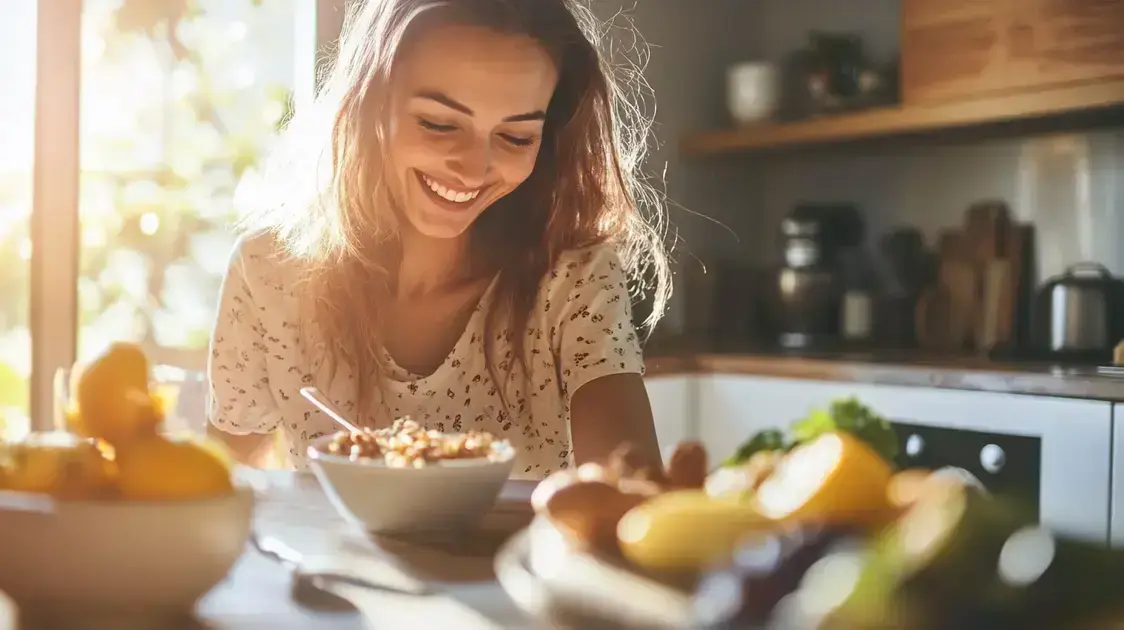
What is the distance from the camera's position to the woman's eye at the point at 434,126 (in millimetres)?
1354

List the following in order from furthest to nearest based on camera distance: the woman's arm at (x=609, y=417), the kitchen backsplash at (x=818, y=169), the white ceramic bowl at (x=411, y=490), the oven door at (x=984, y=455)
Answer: the kitchen backsplash at (x=818, y=169)
the oven door at (x=984, y=455)
the woman's arm at (x=609, y=417)
the white ceramic bowl at (x=411, y=490)

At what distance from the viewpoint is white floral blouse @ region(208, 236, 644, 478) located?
1.45 meters

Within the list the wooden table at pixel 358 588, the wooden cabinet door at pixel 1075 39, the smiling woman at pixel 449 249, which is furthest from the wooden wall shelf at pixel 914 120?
the wooden table at pixel 358 588

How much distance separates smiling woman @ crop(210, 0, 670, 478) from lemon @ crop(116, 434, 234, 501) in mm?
775

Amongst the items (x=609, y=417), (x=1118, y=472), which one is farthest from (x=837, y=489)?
(x=1118, y=472)

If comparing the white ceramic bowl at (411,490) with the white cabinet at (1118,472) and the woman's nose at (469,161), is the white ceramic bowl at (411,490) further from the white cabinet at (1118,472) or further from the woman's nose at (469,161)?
the white cabinet at (1118,472)

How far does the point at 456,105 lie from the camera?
1334 mm

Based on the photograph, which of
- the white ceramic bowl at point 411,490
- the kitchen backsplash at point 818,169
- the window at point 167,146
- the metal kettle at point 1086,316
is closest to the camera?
the white ceramic bowl at point 411,490

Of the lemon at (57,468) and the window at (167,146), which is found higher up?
the window at (167,146)

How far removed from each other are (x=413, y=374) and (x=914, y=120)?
5.51ft

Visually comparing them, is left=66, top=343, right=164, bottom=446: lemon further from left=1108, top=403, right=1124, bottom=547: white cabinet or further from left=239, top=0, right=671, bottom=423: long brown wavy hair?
left=1108, top=403, right=1124, bottom=547: white cabinet


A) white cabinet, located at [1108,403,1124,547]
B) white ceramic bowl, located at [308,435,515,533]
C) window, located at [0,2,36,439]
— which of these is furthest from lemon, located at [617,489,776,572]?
window, located at [0,2,36,439]

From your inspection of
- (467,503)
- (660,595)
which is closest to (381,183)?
(467,503)

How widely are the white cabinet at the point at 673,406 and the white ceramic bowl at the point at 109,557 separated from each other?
2133mm
